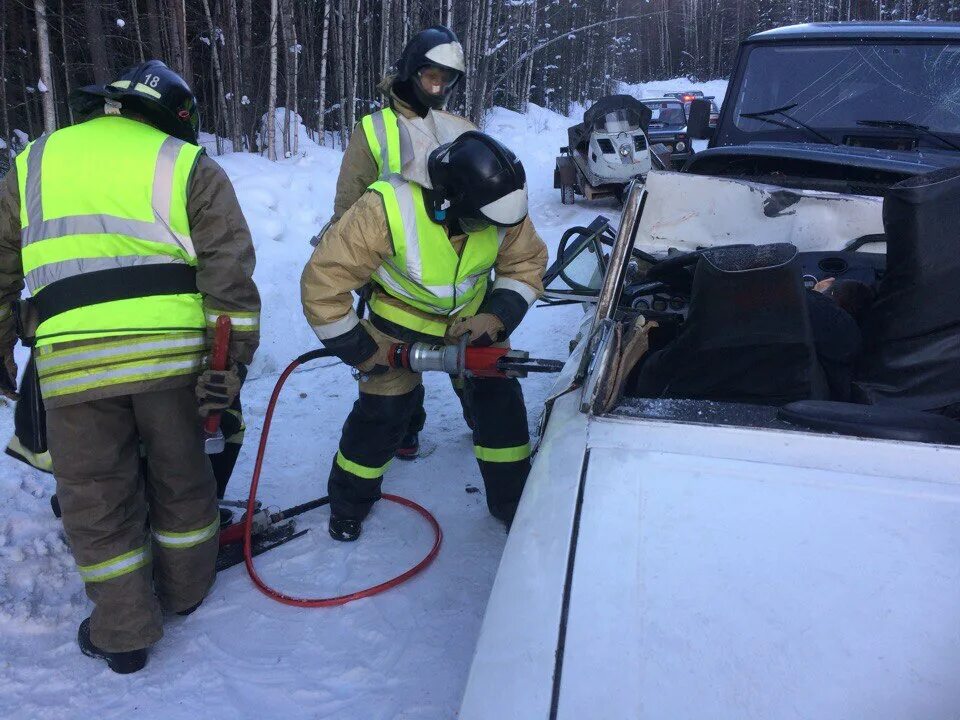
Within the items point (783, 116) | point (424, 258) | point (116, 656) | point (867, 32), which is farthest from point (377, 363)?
point (867, 32)

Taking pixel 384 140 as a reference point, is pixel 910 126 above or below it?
above

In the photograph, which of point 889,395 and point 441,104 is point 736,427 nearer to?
point 889,395

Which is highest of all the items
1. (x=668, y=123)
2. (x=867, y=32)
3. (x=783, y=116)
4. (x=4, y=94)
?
(x=668, y=123)

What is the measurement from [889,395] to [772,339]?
38 cm

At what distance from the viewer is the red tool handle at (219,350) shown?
2.32 meters

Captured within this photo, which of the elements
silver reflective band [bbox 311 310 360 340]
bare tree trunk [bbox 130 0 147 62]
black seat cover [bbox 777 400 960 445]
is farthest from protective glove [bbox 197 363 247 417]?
bare tree trunk [bbox 130 0 147 62]

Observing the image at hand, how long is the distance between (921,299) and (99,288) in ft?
7.49

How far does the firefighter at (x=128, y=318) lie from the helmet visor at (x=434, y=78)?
1.31 meters

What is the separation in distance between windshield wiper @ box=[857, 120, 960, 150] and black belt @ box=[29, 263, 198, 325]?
12.0 feet

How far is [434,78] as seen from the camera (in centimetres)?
344

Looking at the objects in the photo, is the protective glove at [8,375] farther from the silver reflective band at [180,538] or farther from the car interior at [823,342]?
the car interior at [823,342]

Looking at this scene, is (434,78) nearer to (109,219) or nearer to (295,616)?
(109,219)

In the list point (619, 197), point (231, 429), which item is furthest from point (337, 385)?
point (619, 197)

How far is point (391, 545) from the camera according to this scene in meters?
2.92
